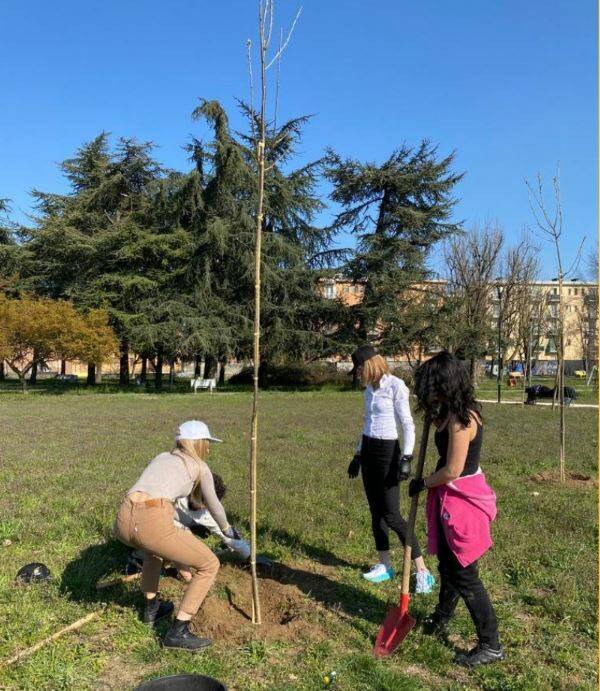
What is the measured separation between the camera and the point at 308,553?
5.35 meters

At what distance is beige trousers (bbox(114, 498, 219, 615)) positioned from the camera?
3523 millimetres

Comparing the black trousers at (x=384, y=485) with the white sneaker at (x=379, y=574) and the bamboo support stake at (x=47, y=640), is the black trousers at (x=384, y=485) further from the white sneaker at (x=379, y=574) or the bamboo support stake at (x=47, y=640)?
the bamboo support stake at (x=47, y=640)

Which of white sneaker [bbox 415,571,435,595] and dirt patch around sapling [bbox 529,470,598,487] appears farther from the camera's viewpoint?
dirt patch around sapling [bbox 529,470,598,487]

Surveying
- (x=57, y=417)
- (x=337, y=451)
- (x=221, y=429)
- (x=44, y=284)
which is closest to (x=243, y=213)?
→ (x=44, y=284)

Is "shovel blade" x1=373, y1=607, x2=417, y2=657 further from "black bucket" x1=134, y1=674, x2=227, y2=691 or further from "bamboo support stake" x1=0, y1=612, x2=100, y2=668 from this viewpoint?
"bamboo support stake" x1=0, y1=612, x2=100, y2=668

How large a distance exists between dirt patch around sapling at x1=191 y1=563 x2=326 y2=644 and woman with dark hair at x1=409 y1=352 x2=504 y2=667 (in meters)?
0.97

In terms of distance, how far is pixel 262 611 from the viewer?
414cm

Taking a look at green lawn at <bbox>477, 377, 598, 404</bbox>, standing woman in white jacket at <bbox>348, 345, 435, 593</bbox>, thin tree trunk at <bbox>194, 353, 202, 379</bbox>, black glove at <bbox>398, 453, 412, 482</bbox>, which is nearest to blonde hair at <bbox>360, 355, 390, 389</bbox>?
standing woman in white jacket at <bbox>348, 345, 435, 593</bbox>

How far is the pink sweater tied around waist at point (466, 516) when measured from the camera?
3451mm

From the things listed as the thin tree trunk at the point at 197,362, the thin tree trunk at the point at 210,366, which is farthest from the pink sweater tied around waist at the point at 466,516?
the thin tree trunk at the point at 210,366

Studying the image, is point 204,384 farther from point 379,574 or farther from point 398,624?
point 398,624

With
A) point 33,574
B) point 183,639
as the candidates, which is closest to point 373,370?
point 183,639

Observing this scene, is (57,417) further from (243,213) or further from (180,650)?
(243,213)

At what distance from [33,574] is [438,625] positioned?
3.10m
